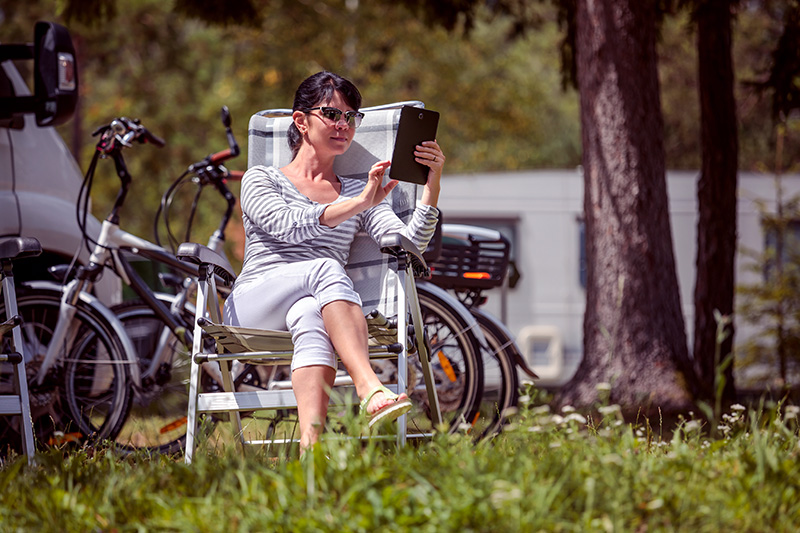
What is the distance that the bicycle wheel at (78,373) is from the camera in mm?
4352

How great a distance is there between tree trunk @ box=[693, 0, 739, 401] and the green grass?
3960mm

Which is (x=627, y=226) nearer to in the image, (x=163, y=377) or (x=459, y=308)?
(x=459, y=308)

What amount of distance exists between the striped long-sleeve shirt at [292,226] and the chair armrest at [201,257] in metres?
0.08

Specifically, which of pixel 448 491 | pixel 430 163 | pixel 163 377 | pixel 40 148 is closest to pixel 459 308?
pixel 430 163

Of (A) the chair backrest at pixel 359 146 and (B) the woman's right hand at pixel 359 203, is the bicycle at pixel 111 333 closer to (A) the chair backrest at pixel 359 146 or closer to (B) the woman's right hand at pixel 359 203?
(A) the chair backrest at pixel 359 146

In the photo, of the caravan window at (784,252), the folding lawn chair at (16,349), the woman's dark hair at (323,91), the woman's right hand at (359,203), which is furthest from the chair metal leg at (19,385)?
the caravan window at (784,252)

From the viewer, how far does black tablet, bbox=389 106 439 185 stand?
3764mm

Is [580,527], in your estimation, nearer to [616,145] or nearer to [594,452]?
[594,452]

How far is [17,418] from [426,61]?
46.3 ft

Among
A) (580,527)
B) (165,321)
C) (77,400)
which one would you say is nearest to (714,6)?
(165,321)

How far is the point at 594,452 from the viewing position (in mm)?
2555

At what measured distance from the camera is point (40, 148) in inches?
191

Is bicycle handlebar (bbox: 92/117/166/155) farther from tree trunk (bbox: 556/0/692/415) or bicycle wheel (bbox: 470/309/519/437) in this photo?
tree trunk (bbox: 556/0/692/415)

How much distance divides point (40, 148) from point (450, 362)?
2.30m
